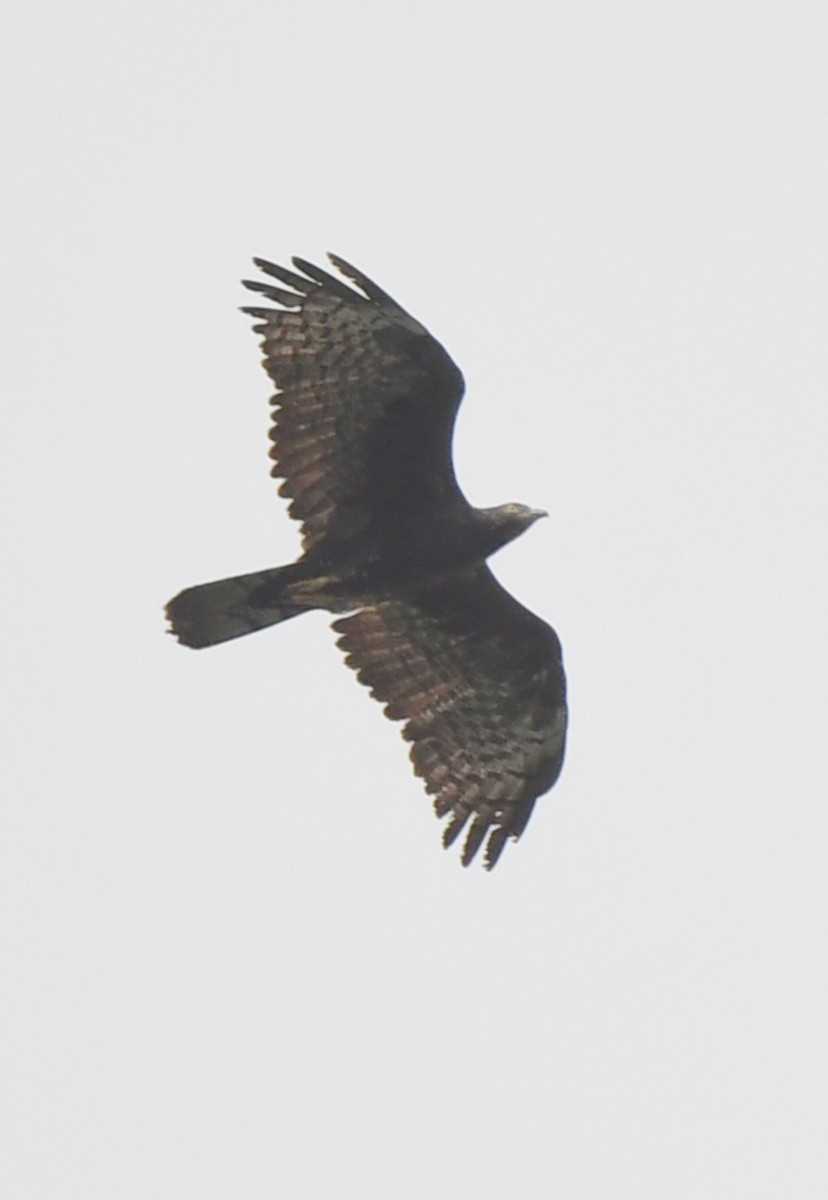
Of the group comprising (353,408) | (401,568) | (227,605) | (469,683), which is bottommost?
(227,605)

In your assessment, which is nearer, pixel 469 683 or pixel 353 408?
pixel 353 408

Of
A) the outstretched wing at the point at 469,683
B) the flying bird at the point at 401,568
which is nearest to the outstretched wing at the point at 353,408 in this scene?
the flying bird at the point at 401,568

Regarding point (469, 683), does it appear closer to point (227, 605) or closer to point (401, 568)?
point (401, 568)

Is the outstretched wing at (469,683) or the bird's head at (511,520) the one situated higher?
the bird's head at (511,520)

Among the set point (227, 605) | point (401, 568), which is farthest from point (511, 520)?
point (227, 605)

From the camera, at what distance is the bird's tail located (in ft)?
48.8

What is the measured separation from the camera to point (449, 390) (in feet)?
48.3

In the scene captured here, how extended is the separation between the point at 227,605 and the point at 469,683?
143cm

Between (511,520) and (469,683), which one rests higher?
(511,520)

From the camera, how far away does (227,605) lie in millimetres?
14898

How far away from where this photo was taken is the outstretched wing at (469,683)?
15367mm

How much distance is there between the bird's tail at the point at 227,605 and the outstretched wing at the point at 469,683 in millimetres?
621

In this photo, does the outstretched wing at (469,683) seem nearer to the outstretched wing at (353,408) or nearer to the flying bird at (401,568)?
the flying bird at (401,568)

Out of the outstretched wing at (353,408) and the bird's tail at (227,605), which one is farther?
the bird's tail at (227,605)
